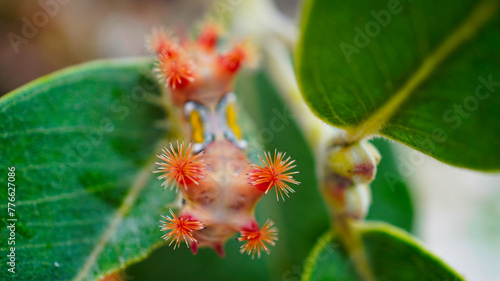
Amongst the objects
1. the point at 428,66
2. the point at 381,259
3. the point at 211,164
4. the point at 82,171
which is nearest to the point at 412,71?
the point at 428,66

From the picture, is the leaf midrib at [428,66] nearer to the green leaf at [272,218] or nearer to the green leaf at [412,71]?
the green leaf at [412,71]

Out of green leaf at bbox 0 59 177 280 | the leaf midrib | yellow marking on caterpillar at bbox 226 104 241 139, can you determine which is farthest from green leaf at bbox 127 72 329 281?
the leaf midrib

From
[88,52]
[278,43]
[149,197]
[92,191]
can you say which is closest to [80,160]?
[92,191]

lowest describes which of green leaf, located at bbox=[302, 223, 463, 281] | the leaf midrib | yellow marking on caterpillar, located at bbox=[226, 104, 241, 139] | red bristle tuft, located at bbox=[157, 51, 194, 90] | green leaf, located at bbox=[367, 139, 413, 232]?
green leaf, located at bbox=[302, 223, 463, 281]

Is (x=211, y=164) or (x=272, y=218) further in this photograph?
(x=272, y=218)

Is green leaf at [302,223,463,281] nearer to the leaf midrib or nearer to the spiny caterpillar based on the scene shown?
the spiny caterpillar

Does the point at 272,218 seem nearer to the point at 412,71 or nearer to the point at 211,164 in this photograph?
the point at 211,164

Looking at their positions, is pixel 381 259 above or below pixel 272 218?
below
